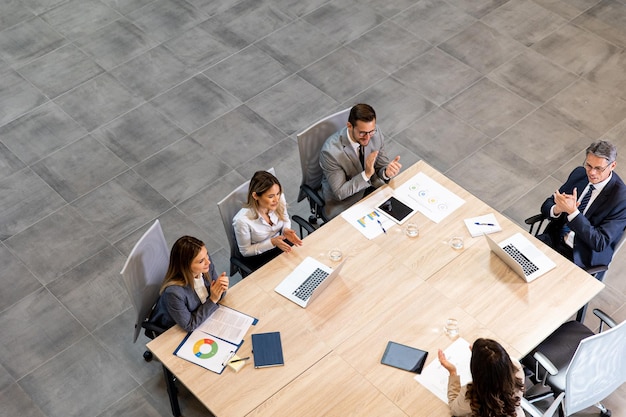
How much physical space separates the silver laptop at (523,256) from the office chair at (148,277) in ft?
6.68

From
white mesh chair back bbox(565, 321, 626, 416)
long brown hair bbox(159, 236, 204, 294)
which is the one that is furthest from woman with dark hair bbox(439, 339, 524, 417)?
long brown hair bbox(159, 236, 204, 294)

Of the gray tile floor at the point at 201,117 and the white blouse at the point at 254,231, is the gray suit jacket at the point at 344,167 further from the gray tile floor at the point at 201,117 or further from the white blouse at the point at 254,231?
the gray tile floor at the point at 201,117

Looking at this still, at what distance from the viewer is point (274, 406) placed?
4203 millimetres

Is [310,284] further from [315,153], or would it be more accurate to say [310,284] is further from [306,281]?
[315,153]

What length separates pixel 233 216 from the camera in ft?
17.2

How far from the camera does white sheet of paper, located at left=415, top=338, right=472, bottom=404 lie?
4281mm

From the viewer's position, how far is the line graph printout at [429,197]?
5.25 meters

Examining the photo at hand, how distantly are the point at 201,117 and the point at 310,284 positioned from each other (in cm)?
288

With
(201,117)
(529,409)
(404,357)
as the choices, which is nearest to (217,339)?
(404,357)

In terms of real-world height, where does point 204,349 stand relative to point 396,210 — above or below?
below

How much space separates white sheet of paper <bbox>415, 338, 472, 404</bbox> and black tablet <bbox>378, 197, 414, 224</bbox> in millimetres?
996

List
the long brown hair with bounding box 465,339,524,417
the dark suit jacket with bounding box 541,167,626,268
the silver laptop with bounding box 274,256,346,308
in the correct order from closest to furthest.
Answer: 1. the long brown hair with bounding box 465,339,524,417
2. the silver laptop with bounding box 274,256,346,308
3. the dark suit jacket with bounding box 541,167,626,268

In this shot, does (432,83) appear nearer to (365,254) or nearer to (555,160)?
(555,160)

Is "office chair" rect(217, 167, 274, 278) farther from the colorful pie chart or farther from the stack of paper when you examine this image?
the colorful pie chart
